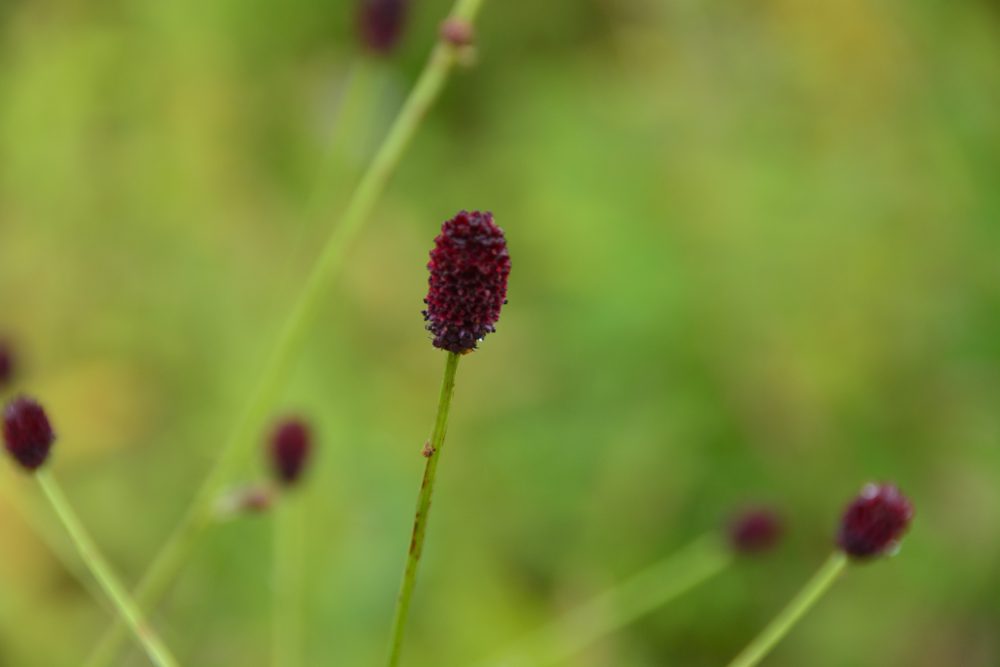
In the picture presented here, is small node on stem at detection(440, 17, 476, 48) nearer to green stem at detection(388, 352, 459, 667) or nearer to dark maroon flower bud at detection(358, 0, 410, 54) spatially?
dark maroon flower bud at detection(358, 0, 410, 54)

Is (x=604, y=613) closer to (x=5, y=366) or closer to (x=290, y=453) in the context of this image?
(x=290, y=453)

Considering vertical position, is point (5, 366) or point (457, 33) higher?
point (457, 33)

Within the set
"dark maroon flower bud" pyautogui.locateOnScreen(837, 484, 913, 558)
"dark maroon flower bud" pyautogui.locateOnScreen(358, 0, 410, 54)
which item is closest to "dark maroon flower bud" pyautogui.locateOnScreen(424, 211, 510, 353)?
"dark maroon flower bud" pyautogui.locateOnScreen(837, 484, 913, 558)

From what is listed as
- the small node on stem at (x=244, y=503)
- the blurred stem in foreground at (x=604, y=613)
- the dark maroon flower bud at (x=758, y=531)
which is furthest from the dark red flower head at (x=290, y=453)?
the blurred stem in foreground at (x=604, y=613)

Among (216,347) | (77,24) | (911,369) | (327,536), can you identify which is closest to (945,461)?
(911,369)

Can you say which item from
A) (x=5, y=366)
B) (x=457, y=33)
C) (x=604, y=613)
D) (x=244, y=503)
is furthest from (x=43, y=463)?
(x=604, y=613)
